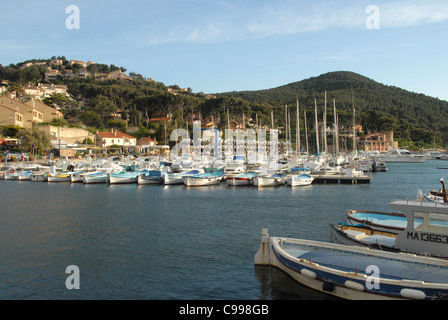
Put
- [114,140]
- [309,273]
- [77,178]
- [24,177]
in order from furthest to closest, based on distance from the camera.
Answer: [114,140] → [24,177] → [77,178] → [309,273]

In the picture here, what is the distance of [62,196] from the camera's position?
36.1 meters

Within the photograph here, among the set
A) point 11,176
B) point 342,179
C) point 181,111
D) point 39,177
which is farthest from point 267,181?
point 181,111

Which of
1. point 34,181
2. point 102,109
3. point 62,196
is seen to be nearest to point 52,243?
point 62,196

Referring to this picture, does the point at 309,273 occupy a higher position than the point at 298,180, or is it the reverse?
the point at 298,180

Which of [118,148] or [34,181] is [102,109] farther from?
[34,181]

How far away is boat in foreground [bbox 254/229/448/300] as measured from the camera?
1049 cm

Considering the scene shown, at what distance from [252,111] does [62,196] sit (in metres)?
86.8

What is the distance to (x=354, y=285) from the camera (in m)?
11.1

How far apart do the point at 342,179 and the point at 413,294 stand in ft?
124

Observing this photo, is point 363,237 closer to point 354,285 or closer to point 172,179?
point 354,285

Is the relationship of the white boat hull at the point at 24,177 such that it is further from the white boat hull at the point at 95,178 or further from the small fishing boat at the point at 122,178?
the small fishing boat at the point at 122,178

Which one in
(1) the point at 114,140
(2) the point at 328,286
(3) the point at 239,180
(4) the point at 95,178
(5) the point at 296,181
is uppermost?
(1) the point at 114,140

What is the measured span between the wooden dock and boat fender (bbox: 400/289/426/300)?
122ft

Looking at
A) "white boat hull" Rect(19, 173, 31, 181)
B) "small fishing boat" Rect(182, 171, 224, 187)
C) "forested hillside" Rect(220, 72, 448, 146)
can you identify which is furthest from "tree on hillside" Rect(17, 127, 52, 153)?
"forested hillside" Rect(220, 72, 448, 146)
